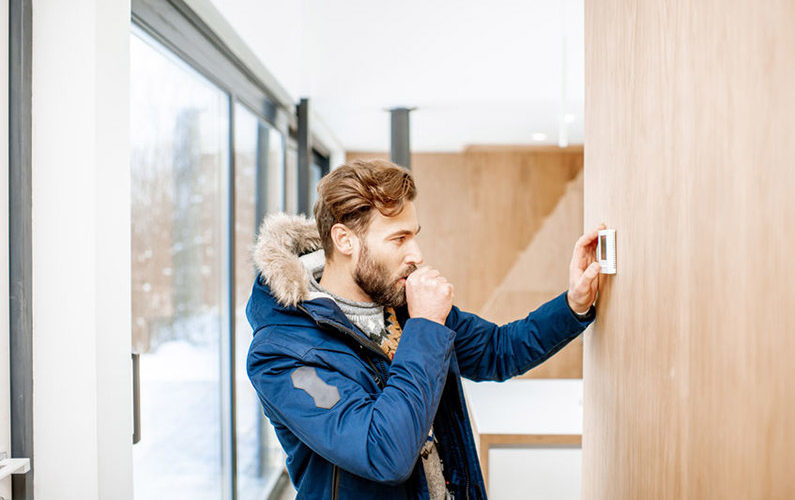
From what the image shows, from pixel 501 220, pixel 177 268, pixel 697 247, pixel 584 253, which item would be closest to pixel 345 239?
pixel 584 253

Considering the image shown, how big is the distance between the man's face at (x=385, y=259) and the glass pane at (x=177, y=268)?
2.77 ft

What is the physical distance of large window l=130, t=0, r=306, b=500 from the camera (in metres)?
1.76

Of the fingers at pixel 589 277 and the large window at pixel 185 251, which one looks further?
the large window at pixel 185 251

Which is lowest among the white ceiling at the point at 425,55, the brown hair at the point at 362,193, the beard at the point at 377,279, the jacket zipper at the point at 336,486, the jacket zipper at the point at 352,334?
the jacket zipper at the point at 336,486

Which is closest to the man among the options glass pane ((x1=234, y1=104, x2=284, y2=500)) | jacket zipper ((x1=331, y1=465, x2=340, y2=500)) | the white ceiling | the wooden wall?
jacket zipper ((x1=331, y1=465, x2=340, y2=500))

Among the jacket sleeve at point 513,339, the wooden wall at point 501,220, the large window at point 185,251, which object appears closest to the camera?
the jacket sleeve at point 513,339

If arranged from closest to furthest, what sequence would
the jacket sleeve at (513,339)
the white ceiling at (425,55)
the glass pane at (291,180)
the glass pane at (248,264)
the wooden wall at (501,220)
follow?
the jacket sleeve at (513,339)
the white ceiling at (425,55)
the glass pane at (248,264)
the glass pane at (291,180)
the wooden wall at (501,220)

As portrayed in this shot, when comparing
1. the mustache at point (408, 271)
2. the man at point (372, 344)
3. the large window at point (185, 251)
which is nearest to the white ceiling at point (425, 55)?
the large window at point (185, 251)

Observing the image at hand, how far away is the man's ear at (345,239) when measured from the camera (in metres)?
1.25

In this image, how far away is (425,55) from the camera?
2371mm

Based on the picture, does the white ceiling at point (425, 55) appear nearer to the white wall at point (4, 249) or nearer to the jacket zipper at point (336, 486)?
the white wall at point (4, 249)

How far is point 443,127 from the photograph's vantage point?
12.3 ft

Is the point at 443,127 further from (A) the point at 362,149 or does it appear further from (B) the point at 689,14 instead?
(B) the point at 689,14

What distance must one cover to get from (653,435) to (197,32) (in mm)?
1669
